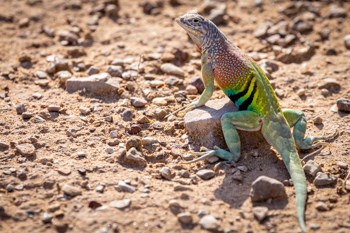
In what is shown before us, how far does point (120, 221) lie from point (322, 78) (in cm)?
398

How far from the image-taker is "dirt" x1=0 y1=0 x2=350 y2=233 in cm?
475

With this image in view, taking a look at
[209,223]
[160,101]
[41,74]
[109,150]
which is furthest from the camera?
[41,74]

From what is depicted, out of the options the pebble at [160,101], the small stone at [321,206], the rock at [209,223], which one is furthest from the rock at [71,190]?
the small stone at [321,206]

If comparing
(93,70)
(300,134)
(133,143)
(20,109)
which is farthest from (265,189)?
(93,70)

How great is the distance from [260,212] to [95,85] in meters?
2.96

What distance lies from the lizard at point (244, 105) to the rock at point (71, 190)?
4.15 feet

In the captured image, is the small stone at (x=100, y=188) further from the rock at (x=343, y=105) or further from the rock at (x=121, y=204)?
the rock at (x=343, y=105)

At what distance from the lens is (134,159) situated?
541cm

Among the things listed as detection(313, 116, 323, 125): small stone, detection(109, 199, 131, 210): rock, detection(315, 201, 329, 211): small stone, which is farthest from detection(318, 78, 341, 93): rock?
detection(109, 199, 131, 210): rock

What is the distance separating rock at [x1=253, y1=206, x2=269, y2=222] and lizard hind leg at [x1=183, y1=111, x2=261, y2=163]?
2.58ft

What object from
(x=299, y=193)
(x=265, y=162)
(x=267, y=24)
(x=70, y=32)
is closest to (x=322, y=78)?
(x=267, y=24)

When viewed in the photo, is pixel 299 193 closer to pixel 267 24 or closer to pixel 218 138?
pixel 218 138

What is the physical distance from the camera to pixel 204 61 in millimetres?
6227

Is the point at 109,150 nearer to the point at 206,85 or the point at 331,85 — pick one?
the point at 206,85
